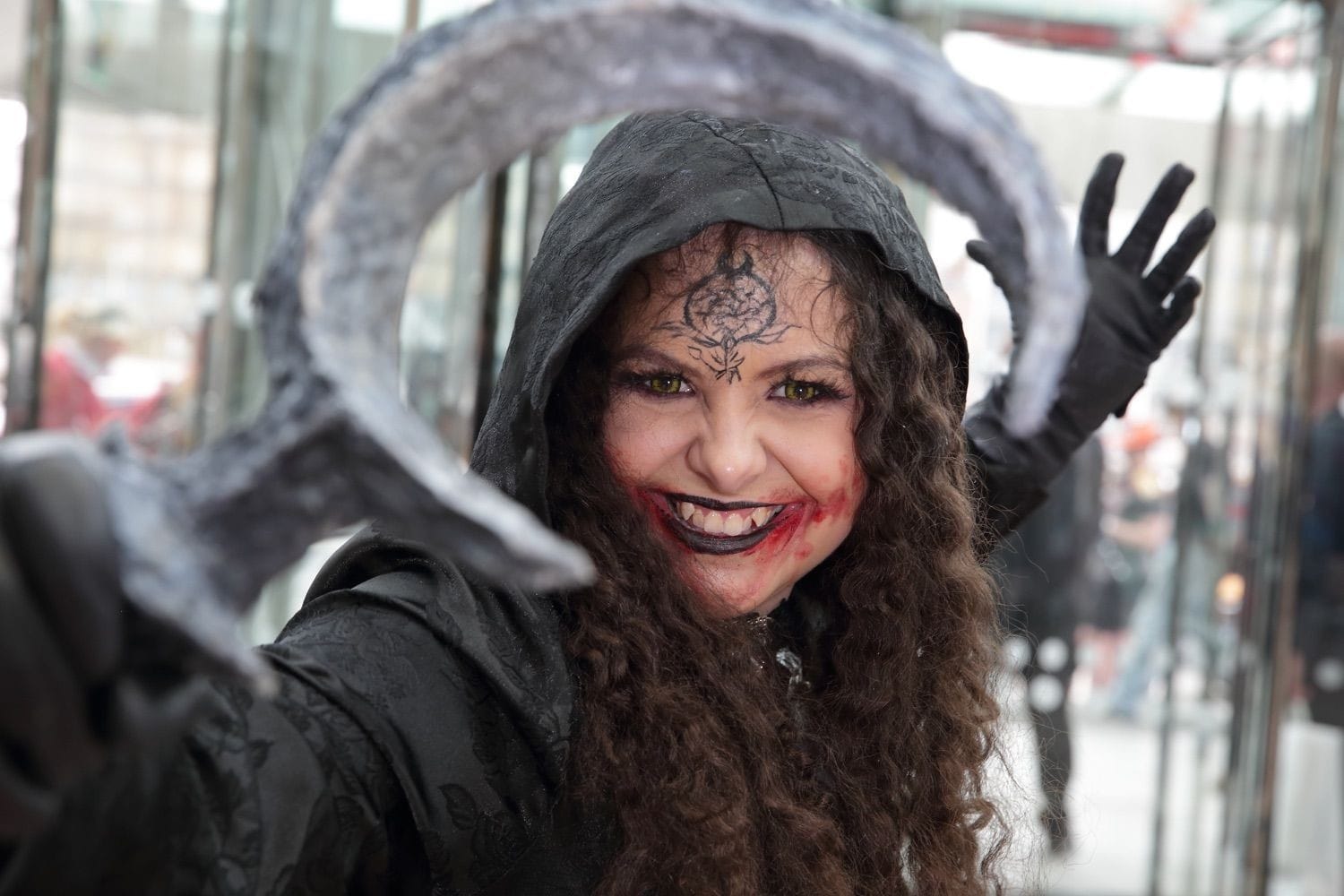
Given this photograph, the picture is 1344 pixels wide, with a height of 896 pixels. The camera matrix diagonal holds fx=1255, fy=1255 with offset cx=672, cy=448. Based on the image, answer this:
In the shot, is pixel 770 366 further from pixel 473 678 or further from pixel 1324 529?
pixel 1324 529

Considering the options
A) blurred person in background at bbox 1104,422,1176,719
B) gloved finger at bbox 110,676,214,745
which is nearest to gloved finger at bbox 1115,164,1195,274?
gloved finger at bbox 110,676,214,745

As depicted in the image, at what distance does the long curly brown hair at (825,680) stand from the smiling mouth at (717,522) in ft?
0.12

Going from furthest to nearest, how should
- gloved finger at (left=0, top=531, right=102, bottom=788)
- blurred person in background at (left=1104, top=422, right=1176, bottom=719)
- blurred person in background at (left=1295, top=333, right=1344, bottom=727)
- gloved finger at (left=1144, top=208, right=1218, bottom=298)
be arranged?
blurred person in background at (left=1104, top=422, right=1176, bottom=719), blurred person in background at (left=1295, top=333, right=1344, bottom=727), gloved finger at (left=1144, top=208, right=1218, bottom=298), gloved finger at (left=0, top=531, right=102, bottom=788)

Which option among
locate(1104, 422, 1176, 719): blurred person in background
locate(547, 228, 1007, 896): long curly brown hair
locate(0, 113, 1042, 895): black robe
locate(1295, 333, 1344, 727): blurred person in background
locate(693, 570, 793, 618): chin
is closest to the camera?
locate(0, 113, 1042, 895): black robe

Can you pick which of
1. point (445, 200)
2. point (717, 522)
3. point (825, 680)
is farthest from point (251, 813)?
point (825, 680)

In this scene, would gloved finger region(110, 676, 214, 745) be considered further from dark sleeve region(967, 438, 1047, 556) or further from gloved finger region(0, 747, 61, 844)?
dark sleeve region(967, 438, 1047, 556)

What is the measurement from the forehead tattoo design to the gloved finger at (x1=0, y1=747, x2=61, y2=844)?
2.20 ft

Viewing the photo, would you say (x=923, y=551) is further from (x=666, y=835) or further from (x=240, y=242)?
(x=240, y=242)

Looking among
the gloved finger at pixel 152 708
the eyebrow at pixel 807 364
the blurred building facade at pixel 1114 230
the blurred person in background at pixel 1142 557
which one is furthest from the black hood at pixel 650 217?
the blurred person in background at pixel 1142 557

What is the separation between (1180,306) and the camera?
140 cm

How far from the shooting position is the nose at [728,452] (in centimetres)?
111

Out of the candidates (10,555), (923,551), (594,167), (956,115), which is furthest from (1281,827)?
(10,555)

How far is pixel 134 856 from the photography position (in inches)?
26.6

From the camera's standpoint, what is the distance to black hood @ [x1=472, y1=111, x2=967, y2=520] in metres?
1.07
